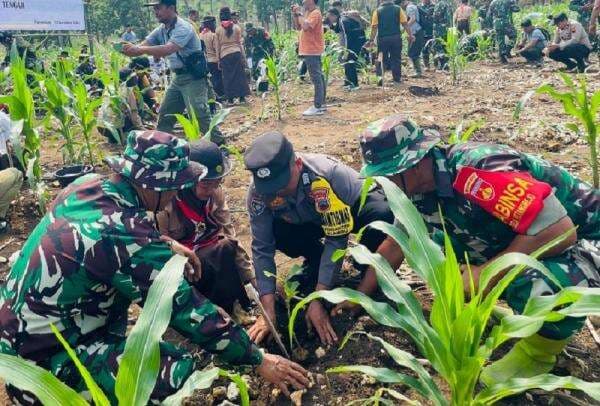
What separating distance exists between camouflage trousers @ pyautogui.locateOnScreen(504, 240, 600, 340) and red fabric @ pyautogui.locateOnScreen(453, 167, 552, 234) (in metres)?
0.26

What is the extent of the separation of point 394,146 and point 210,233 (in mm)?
1188

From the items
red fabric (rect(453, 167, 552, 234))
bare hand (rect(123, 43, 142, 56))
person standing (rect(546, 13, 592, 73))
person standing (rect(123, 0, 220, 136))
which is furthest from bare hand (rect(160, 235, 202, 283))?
person standing (rect(546, 13, 592, 73))

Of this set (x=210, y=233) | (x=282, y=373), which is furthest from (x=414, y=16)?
(x=282, y=373)

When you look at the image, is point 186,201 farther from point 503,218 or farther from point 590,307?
point 590,307

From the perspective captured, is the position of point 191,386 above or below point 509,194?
below

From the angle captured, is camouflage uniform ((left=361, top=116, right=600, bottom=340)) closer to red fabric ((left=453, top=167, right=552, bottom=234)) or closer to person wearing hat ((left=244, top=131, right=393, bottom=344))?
red fabric ((left=453, top=167, right=552, bottom=234))

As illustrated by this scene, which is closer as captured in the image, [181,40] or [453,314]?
[453,314]

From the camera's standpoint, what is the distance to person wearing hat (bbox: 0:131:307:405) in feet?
5.85

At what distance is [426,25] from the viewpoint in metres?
11.5

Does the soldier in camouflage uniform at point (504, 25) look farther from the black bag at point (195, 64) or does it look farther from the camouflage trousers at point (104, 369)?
the camouflage trousers at point (104, 369)

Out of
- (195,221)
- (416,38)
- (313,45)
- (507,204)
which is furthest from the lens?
(416,38)

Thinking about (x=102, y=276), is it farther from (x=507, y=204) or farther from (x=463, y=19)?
(x=463, y=19)

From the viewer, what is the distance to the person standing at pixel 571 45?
9375mm

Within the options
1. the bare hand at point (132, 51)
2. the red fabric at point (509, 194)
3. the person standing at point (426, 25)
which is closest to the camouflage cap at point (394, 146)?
the red fabric at point (509, 194)
